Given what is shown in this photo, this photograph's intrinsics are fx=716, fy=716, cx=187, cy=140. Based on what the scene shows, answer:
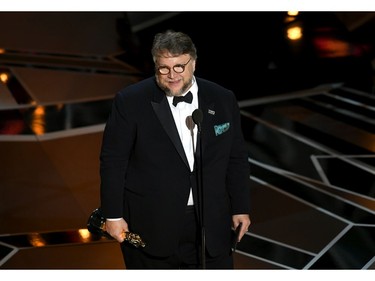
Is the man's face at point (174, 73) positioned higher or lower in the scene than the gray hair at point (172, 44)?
lower

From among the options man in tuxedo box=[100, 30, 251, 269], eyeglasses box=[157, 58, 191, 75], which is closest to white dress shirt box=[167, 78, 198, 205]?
man in tuxedo box=[100, 30, 251, 269]

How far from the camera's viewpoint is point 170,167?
194cm

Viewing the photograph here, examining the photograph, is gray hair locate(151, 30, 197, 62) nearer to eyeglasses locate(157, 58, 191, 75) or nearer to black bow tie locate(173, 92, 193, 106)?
eyeglasses locate(157, 58, 191, 75)

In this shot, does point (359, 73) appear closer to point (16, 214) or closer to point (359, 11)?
point (359, 11)

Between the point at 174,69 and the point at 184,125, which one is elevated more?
the point at 174,69

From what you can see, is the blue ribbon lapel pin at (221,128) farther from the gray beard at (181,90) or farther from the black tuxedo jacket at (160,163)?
the gray beard at (181,90)

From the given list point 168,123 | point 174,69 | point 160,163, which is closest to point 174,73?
point 174,69

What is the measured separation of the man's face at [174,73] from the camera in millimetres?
1792

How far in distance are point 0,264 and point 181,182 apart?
1.47 m

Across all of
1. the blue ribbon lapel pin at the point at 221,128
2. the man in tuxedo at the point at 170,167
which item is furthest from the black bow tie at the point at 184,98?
the blue ribbon lapel pin at the point at 221,128

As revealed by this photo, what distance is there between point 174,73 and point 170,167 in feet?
0.89

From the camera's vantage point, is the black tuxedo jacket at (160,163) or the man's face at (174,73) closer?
the man's face at (174,73)

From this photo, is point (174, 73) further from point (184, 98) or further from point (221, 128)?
point (221, 128)

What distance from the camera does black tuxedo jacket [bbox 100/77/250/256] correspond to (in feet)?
6.30
